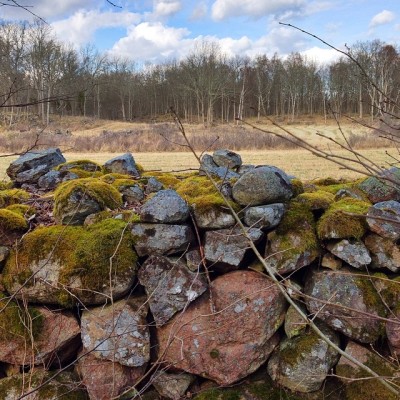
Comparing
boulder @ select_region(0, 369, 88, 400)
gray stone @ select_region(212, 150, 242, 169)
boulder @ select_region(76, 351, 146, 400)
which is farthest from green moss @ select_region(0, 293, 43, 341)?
gray stone @ select_region(212, 150, 242, 169)

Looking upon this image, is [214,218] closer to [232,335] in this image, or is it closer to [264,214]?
[264,214]

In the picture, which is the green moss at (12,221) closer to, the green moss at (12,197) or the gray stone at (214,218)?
the green moss at (12,197)

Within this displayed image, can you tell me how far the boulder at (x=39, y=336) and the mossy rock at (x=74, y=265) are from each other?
145 millimetres

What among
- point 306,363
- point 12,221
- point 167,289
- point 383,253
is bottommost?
point 306,363

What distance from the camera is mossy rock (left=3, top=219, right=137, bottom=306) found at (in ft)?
10.5

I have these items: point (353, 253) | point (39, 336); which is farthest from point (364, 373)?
Result: point (39, 336)

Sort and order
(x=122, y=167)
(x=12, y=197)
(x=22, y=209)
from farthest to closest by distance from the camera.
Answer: (x=122, y=167)
(x=12, y=197)
(x=22, y=209)

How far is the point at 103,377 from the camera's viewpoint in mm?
3125

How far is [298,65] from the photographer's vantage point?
159ft

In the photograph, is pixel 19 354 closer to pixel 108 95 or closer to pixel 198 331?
pixel 198 331

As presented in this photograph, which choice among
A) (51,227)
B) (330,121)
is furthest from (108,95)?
(51,227)

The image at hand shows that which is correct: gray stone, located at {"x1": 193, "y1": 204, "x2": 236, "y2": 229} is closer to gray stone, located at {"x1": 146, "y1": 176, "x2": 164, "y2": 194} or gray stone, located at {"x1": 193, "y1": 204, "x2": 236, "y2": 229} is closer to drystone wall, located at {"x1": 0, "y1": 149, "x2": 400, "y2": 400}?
drystone wall, located at {"x1": 0, "y1": 149, "x2": 400, "y2": 400}

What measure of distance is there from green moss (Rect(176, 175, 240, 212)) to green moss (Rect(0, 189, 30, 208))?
177cm

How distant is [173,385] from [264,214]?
157 cm
